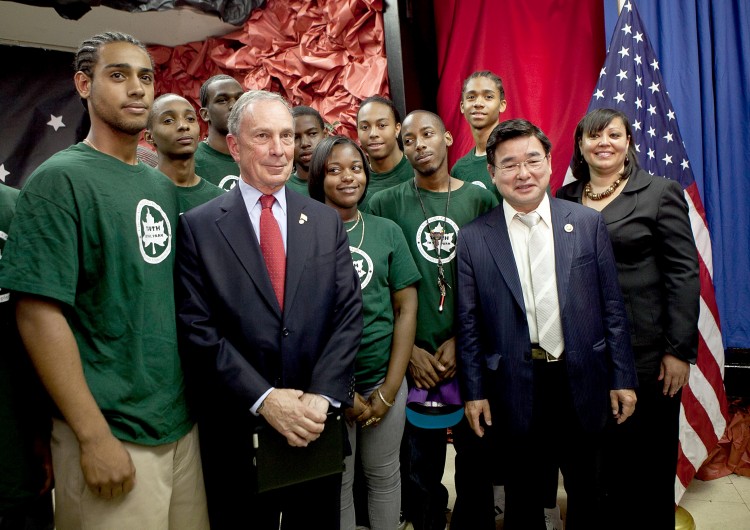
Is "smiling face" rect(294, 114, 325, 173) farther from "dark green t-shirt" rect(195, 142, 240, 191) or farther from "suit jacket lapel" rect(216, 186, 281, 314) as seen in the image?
"suit jacket lapel" rect(216, 186, 281, 314)

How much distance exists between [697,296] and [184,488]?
1.96 metres

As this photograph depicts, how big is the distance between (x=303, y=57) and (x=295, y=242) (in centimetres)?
261

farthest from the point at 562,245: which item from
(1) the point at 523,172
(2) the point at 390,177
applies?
(2) the point at 390,177

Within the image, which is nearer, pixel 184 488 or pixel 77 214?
pixel 77 214

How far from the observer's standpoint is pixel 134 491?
150 cm

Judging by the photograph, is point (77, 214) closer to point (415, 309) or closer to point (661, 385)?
point (415, 309)

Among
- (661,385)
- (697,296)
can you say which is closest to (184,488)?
(661,385)

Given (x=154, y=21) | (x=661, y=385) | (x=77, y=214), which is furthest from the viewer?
(x=154, y=21)

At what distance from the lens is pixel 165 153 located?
7.39 ft

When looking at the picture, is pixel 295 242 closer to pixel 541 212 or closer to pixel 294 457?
pixel 294 457

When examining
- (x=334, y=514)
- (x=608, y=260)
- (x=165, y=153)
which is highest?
(x=165, y=153)

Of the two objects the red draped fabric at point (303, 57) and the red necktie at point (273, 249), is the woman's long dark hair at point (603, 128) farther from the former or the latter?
the red draped fabric at point (303, 57)

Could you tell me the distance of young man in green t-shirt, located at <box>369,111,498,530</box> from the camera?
2.21m

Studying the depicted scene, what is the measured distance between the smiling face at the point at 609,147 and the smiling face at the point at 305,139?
4.14 ft
